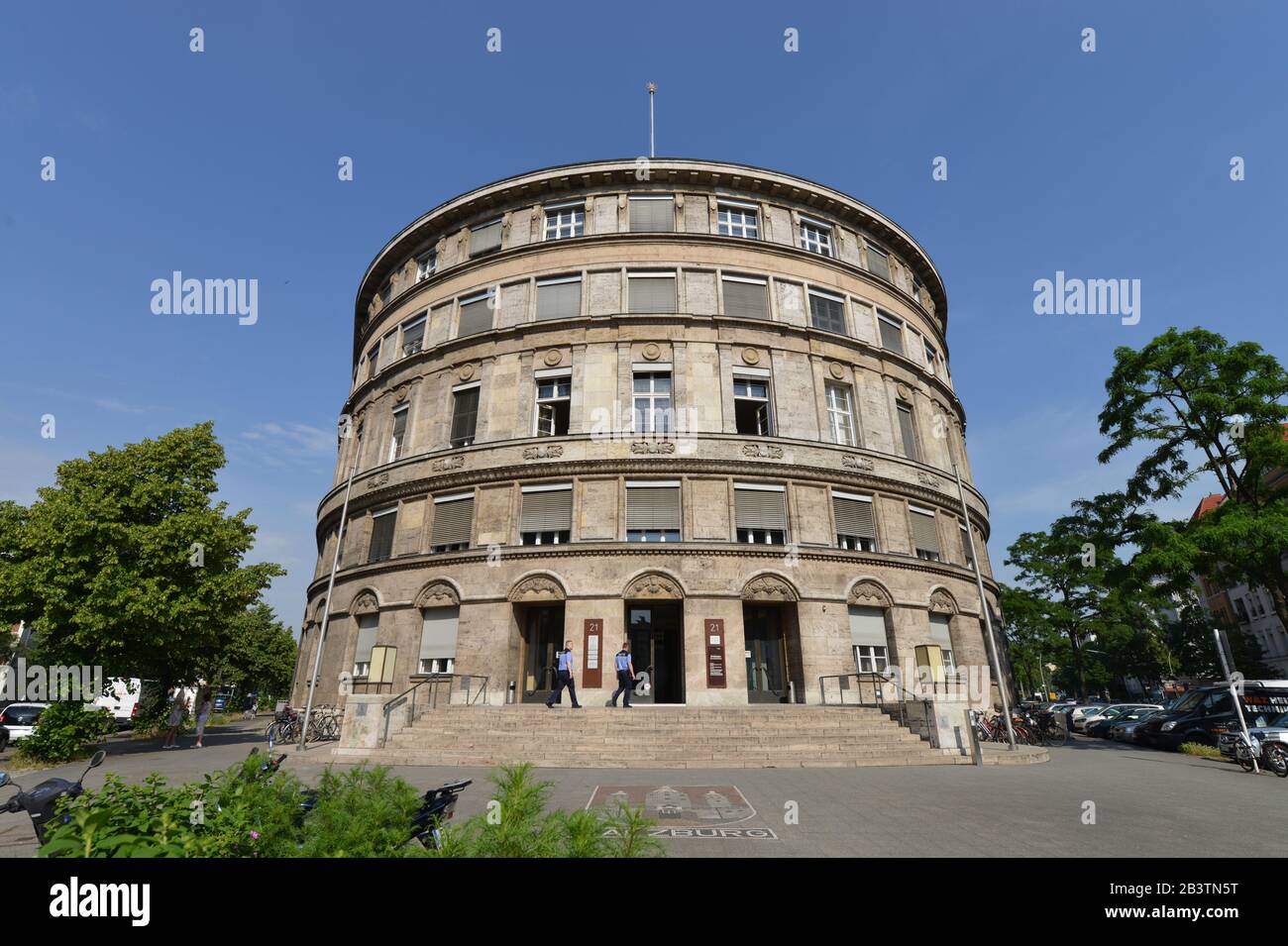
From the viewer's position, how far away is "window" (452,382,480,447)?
25.1 m

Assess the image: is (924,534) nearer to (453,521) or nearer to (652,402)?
(652,402)

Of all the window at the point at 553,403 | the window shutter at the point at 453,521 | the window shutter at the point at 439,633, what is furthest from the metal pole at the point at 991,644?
the window shutter at the point at 453,521

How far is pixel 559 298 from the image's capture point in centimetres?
2603

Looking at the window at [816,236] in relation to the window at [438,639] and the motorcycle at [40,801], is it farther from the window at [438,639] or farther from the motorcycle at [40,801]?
the motorcycle at [40,801]

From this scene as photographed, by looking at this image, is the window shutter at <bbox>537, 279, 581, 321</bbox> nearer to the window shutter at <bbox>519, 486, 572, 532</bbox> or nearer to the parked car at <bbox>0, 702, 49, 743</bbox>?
the window shutter at <bbox>519, 486, 572, 532</bbox>

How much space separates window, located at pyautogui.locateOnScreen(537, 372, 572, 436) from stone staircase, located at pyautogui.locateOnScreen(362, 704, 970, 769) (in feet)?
35.7

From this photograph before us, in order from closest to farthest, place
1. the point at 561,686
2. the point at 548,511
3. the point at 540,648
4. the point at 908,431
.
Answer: the point at 561,686 < the point at 540,648 < the point at 548,511 < the point at 908,431

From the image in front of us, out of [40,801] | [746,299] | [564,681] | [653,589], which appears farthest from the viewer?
[746,299]

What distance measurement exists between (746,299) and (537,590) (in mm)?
14489

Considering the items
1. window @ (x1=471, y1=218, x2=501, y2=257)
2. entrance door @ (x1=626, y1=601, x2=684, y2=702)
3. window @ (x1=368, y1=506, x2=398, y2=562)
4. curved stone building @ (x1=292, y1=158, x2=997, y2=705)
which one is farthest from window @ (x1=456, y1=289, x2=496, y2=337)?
entrance door @ (x1=626, y1=601, x2=684, y2=702)

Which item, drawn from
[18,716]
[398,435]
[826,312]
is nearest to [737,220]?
[826,312]

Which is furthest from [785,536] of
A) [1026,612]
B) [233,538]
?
[1026,612]

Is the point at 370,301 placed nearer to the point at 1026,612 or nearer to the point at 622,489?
the point at 622,489

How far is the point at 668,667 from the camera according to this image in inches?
864
